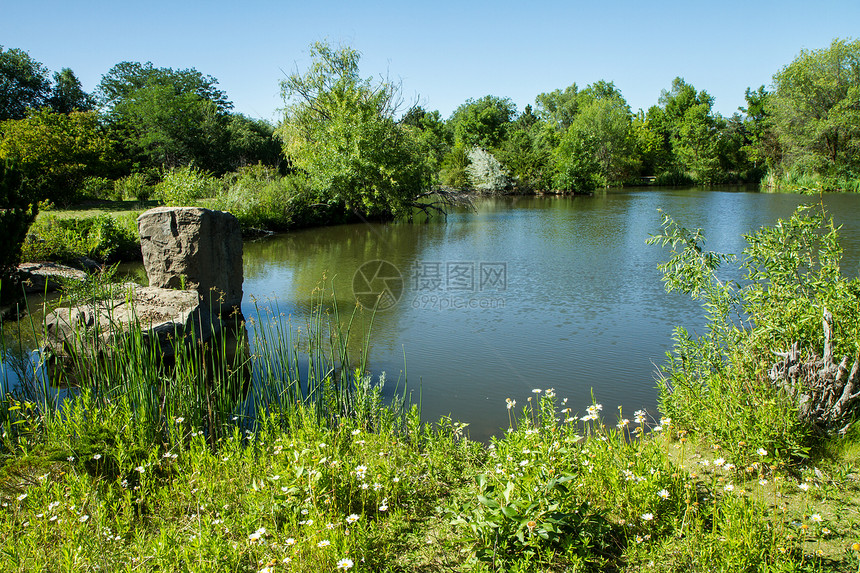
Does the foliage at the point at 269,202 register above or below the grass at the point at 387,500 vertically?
above

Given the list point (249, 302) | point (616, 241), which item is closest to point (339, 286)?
point (249, 302)

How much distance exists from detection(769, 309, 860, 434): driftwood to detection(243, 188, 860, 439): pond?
1.60 m

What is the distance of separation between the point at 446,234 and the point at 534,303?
939cm

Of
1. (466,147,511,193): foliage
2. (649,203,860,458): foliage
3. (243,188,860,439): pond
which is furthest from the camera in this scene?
(466,147,511,193): foliage

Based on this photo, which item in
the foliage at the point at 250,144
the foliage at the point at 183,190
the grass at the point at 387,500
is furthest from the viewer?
the foliage at the point at 250,144

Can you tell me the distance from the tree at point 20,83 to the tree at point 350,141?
20881 millimetres

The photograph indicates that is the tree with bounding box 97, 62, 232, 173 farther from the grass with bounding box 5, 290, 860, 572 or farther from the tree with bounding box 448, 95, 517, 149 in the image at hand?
the grass with bounding box 5, 290, 860, 572

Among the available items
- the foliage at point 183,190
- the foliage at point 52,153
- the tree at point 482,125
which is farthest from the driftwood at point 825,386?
the tree at point 482,125

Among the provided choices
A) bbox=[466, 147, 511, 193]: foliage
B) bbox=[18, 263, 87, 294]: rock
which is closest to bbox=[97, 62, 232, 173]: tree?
bbox=[466, 147, 511, 193]: foliage

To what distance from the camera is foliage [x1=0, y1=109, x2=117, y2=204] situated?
17.2 meters

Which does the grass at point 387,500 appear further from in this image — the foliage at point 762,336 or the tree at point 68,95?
the tree at point 68,95

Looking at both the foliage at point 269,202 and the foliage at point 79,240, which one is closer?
the foliage at point 79,240

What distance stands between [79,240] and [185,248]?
17.5 feet

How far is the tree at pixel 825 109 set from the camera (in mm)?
30375
